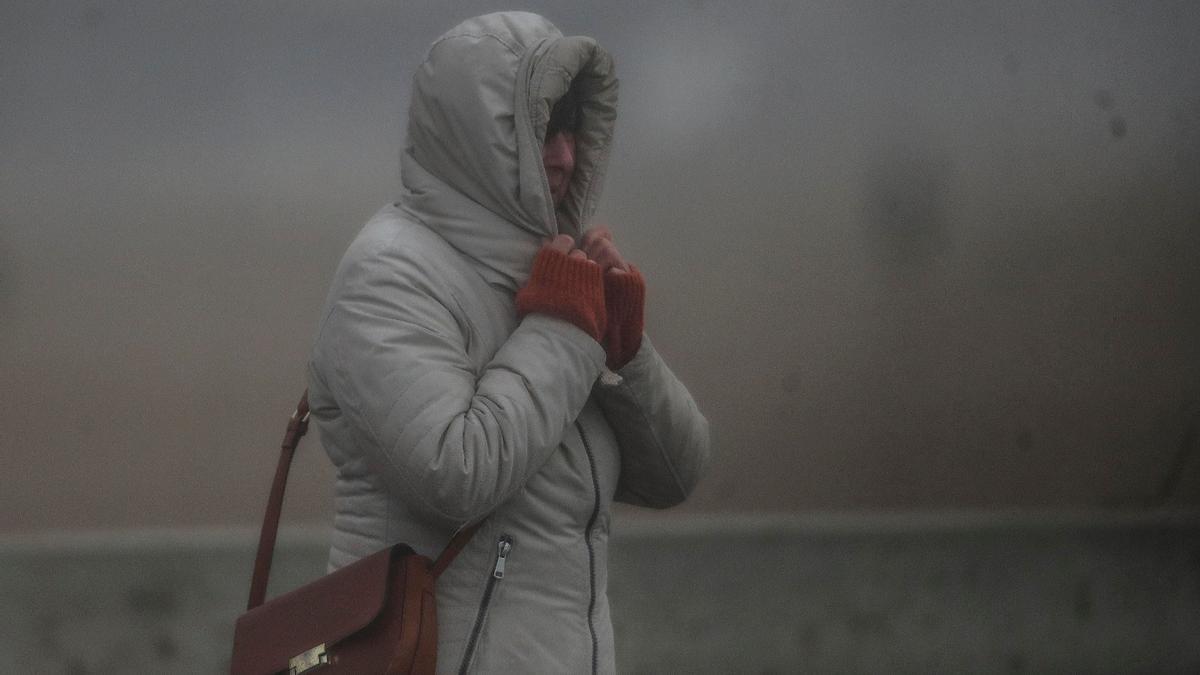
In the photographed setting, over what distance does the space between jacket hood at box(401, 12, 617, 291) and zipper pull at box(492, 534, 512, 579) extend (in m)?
0.28

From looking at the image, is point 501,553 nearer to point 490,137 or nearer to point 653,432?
point 653,432

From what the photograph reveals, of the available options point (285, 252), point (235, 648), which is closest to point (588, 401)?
point (235, 648)

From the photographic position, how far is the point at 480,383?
1793 mm

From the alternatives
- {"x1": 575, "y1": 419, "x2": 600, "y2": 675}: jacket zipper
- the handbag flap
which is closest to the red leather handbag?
the handbag flap

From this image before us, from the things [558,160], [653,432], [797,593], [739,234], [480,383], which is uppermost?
[558,160]

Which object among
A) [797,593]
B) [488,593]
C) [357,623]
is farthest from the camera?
[797,593]

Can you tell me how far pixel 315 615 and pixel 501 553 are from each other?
0.66 ft

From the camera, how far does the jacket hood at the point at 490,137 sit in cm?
187

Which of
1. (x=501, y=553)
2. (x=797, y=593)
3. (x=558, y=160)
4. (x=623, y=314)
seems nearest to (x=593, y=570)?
(x=501, y=553)

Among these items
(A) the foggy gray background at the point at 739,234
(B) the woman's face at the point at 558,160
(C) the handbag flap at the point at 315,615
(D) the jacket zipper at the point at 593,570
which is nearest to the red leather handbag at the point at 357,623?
(C) the handbag flap at the point at 315,615

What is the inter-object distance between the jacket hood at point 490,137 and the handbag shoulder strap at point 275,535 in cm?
26

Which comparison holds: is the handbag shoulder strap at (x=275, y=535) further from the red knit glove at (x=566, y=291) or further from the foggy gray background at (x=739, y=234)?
the foggy gray background at (x=739, y=234)

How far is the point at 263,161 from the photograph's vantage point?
3.20 metres

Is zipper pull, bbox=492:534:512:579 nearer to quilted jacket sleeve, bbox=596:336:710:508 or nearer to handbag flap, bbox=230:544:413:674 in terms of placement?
handbag flap, bbox=230:544:413:674
